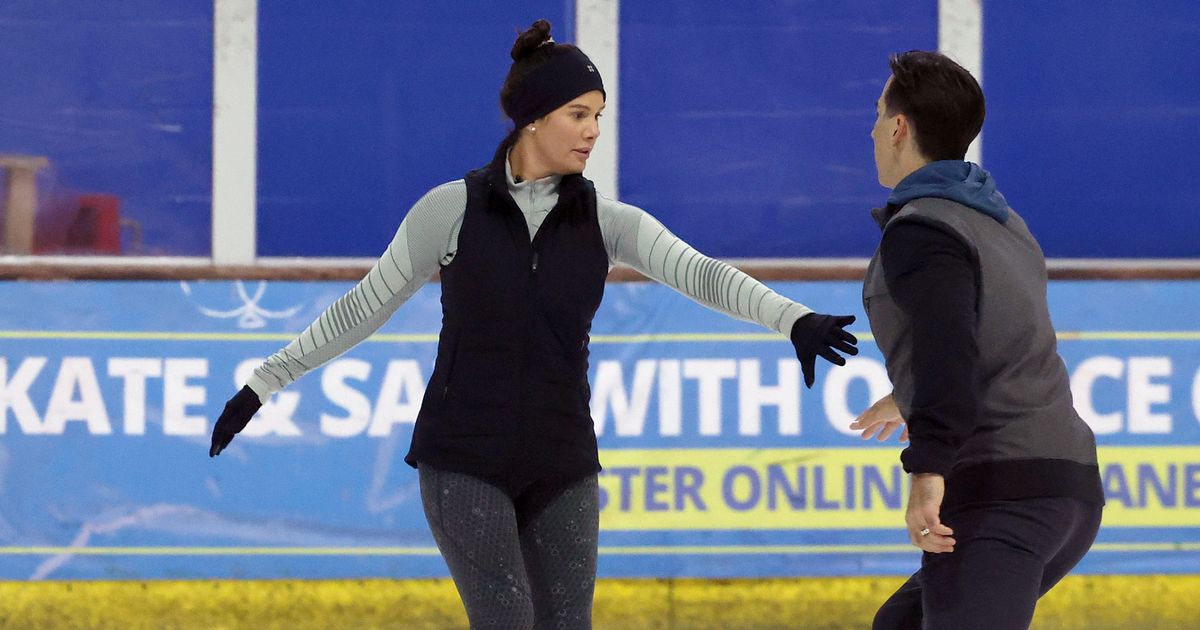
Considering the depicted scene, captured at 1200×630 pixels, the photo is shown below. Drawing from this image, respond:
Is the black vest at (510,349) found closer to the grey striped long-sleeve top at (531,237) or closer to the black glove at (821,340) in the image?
the grey striped long-sleeve top at (531,237)

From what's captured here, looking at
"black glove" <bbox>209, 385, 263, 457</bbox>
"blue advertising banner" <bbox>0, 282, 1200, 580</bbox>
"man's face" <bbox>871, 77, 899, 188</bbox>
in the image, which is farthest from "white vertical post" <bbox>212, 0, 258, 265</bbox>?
"man's face" <bbox>871, 77, 899, 188</bbox>

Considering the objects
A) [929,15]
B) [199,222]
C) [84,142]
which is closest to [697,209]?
[929,15]

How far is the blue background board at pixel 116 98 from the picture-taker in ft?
20.2

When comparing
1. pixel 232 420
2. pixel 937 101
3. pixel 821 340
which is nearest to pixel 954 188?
pixel 937 101

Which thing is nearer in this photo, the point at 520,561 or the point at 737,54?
the point at 520,561

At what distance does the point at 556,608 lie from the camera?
10.1 ft

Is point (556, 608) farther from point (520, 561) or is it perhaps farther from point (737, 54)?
point (737, 54)

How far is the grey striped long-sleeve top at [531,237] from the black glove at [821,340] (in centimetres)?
6

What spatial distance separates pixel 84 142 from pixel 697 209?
2.49 meters

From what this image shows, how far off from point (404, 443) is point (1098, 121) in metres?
3.12

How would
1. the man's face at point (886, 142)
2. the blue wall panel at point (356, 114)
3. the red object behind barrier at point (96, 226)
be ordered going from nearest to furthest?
1. the man's face at point (886, 142)
2. the red object behind barrier at point (96, 226)
3. the blue wall panel at point (356, 114)

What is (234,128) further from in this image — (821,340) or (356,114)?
(821,340)

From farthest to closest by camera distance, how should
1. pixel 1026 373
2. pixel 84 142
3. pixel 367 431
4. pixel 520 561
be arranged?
pixel 84 142, pixel 367 431, pixel 520 561, pixel 1026 373

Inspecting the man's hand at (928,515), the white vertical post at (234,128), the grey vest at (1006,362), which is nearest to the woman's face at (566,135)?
the grey vest at (1006,362)
